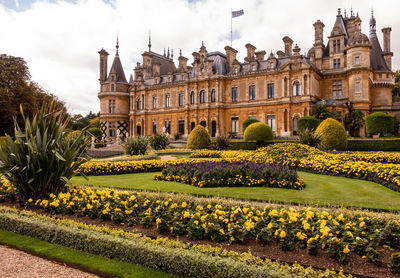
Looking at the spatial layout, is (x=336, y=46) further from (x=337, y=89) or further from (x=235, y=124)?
(x=235, y=124)

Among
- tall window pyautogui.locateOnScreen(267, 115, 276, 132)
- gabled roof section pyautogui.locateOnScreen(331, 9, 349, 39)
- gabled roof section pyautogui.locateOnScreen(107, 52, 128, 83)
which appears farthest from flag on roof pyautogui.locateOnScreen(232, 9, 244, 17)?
gabled roof section pyautogui.locateOnScreen(107, 52, 128, 83)

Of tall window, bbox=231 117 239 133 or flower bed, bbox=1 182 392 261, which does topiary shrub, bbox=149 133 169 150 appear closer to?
tall window, bbox=231 117 239 133

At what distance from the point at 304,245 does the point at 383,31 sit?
4402 centimetres

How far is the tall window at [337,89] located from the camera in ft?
112

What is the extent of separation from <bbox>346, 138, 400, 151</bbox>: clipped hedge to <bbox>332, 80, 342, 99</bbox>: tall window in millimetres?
14847

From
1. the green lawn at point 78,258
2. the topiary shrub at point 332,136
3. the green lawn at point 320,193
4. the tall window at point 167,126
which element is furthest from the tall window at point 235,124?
the green lawn at point 78,258

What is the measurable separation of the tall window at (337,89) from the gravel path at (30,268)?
35602 millimetres

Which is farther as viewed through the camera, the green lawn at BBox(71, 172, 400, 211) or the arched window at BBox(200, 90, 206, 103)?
the arched window at BBox(200, 90, 206, 103)

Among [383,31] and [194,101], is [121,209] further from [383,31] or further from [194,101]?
[383,31]

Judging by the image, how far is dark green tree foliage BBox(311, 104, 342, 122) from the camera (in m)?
29.6

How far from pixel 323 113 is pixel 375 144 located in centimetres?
986

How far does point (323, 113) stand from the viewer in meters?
30.0

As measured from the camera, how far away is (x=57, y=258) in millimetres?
4402

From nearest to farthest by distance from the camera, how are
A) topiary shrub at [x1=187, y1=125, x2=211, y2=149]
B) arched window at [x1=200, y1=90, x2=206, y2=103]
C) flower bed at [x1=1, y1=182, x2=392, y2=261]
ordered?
1. flower bed at [x1=1, y1=182, x2=392, y2=261]
2. topiary shrub at [x1=187, y1=125, x2=211, y2=149]
3. arched window at [x1=200, y1=90, x2=206, y2=103]
